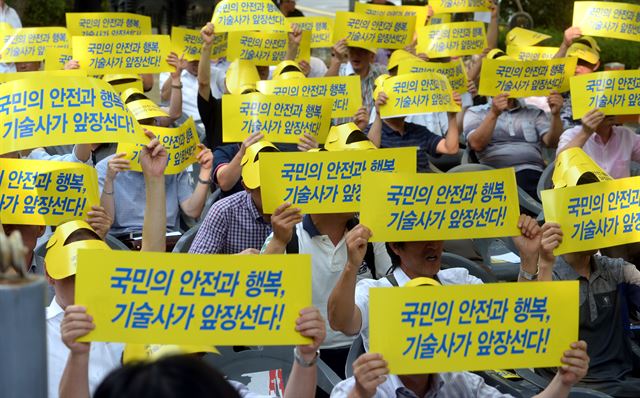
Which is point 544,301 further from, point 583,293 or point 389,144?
point 389,144

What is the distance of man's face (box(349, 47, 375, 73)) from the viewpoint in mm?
10367

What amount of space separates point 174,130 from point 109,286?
11.5 ft

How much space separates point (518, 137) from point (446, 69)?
943mm

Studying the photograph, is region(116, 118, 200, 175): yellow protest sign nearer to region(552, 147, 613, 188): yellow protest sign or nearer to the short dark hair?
region(552, 147, 613, 188): yellow protest sign

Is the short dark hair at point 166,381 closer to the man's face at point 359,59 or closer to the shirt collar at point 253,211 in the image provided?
the shirt collar at point 253,211

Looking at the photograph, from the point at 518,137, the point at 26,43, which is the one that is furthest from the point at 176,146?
the point at 518,137

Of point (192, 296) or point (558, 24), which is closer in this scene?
point (192, 296)

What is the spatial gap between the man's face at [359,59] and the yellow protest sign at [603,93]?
3.11m

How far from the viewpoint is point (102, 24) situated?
1018 cm

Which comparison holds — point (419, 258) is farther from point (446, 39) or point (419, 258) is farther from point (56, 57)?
point (446, 39)

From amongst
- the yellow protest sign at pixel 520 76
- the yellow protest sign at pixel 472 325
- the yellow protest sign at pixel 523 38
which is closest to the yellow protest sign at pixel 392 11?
the yellow protest sign at pixel 523 38

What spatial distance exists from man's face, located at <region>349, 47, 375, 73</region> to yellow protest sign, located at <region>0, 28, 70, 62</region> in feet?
8.77

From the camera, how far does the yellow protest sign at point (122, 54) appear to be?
882 cm

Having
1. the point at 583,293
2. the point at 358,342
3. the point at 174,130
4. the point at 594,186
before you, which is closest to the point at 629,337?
the point at 583,293
